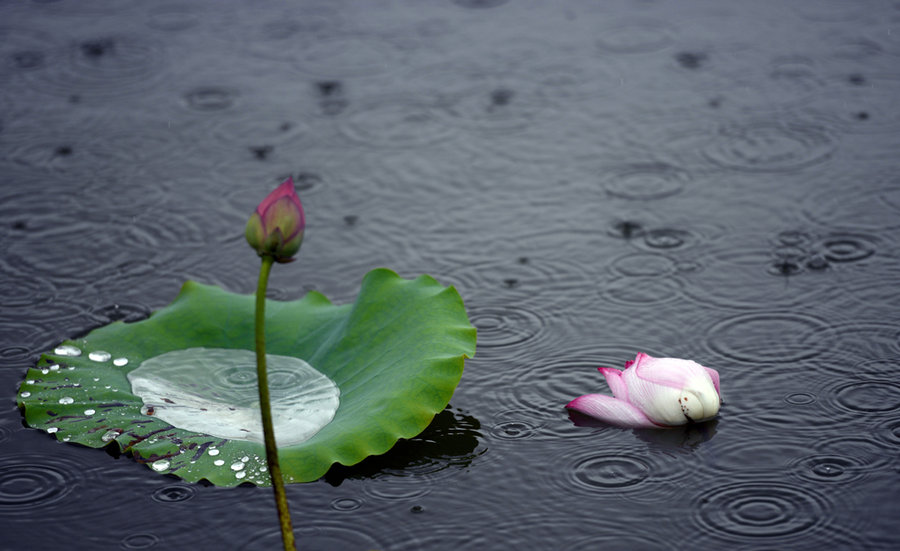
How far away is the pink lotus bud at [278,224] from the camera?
139cm

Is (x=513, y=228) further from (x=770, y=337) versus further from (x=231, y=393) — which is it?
(x=231, y=393)

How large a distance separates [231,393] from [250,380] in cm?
5

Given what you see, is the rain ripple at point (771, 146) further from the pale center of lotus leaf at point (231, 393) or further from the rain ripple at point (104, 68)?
the rain ripple at point (104, 68)

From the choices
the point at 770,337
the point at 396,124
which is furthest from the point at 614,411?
the point at 396,124

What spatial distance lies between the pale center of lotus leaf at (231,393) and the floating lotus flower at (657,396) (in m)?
0.52

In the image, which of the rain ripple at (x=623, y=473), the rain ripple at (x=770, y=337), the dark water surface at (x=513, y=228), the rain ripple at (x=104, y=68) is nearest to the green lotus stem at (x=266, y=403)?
the dark water surface at (x=513, y=228)

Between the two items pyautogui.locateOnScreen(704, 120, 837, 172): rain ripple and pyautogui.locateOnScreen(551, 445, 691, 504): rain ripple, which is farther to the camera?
pyautogui.locateOnScreen(704, 120, 837, 172): rain ripple

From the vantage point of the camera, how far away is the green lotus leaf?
1801 millimetres

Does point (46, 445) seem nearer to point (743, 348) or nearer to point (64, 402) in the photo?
point (64, 402)

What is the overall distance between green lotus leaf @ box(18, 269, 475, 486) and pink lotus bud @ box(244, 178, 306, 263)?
487 mm

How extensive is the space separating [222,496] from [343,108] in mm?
1962

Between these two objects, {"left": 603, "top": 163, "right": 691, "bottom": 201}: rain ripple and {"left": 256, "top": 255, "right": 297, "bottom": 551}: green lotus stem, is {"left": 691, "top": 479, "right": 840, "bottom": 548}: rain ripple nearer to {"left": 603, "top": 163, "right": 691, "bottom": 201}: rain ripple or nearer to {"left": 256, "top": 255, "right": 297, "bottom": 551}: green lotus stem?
{"left": 256, "top": 255, "right": 297, "bottom": 551}: green lotus stem

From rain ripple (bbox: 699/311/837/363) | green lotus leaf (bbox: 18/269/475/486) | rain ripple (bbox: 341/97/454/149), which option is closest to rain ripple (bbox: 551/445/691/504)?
green lotus leaf (bbox: 18/269/475/486)

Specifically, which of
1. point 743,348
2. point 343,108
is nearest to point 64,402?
point 743,348
